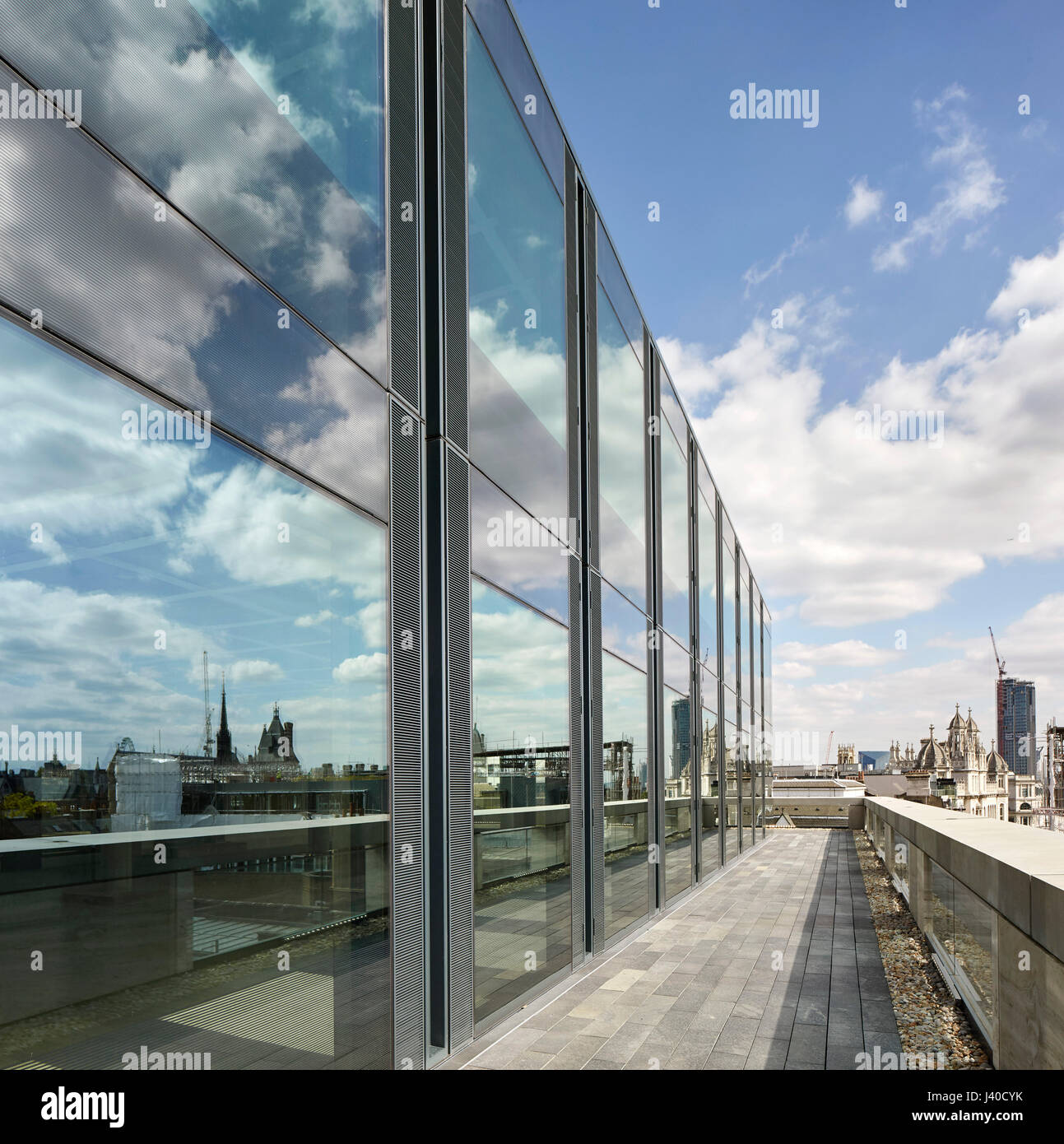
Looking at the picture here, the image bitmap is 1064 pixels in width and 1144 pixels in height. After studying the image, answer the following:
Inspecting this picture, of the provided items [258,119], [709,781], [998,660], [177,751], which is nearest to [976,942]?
[177,751]

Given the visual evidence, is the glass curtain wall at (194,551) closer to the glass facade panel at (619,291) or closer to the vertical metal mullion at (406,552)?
the vertical metal mullion at (406,552)

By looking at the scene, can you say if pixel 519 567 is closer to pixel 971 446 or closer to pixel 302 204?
pixel 302 204

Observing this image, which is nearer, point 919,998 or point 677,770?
point 919,998

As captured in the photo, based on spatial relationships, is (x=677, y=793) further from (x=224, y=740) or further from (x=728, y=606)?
(x=224, y=740)

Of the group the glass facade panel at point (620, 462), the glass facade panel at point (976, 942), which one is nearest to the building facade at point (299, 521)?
the glass facade panel at point (620, 462)

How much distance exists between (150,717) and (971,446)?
319 ft

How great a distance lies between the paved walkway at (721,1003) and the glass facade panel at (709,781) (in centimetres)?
443

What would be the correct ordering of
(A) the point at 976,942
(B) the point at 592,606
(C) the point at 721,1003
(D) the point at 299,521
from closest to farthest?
(D) the point at 299,521
(A) the point at 976,942
(C) the point at 721,1003
(B) the point at 592,606

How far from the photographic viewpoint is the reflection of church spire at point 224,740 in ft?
12.6

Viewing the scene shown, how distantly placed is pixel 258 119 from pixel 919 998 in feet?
26.2

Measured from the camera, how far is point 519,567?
789 centimetres

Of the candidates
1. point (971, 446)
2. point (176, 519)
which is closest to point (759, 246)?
point (176, 519)

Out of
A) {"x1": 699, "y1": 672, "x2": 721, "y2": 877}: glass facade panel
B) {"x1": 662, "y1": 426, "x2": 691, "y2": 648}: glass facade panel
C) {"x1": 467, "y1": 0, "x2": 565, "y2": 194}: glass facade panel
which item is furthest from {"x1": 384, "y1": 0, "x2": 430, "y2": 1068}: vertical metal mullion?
{"x1": 699, "y1": 672, "x2": 721, "y2": 877}: glass facade panel

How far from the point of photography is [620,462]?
464 inches
